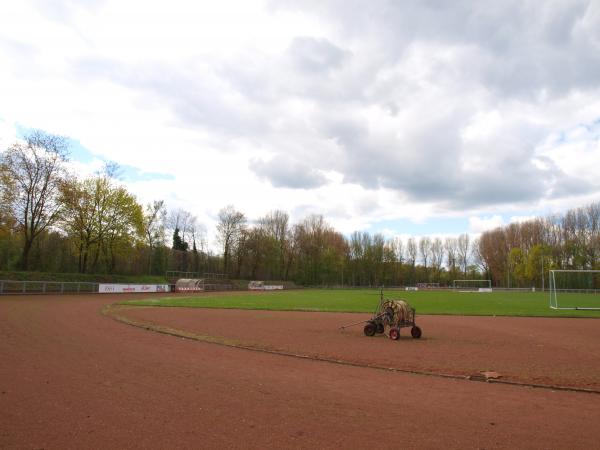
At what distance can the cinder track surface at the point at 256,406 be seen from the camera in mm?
6070

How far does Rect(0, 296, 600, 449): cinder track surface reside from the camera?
6.07 m

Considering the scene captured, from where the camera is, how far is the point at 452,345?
15570 millimetres

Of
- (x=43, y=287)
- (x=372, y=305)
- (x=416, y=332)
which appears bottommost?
(x=372, y=305)

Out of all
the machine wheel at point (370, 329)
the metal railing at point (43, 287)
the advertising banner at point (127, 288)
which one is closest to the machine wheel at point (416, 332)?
the machine wheel at point (370, 329)

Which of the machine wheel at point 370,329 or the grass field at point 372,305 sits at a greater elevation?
the machine wheel at point 370,329

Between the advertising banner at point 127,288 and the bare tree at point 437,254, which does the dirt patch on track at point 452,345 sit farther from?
the bare tree at point 437,254

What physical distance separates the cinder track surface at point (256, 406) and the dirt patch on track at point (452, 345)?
1381mm

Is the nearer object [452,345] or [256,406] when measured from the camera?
[256,406]

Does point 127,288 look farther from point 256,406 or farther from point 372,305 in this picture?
point 256,406

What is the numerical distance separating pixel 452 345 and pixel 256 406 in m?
10.1

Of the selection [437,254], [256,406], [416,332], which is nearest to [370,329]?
[416,332]

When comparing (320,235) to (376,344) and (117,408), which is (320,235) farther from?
(117,408)

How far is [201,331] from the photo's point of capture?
18.4m

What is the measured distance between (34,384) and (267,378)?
4750mm
